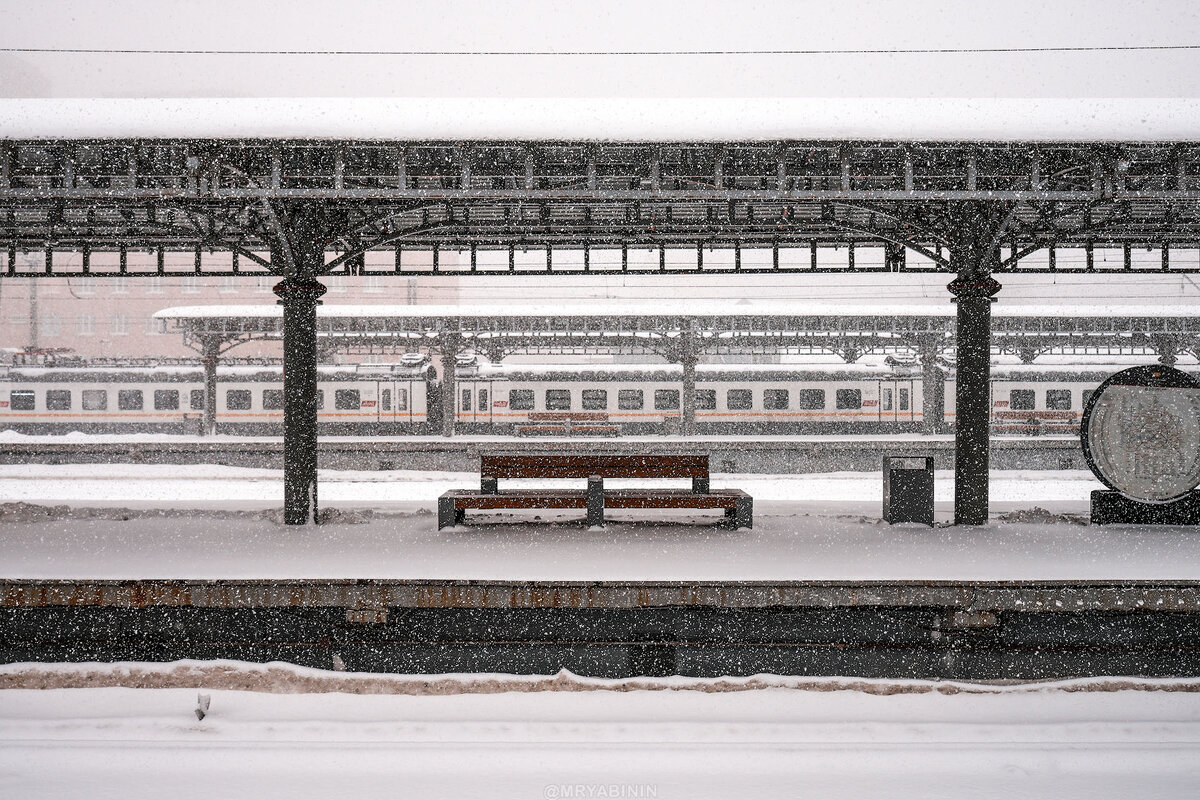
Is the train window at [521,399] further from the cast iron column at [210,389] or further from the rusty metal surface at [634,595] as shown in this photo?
the rusty metal surface at [634,595]

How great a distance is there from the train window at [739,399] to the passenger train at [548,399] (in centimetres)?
3

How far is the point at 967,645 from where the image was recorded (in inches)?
237

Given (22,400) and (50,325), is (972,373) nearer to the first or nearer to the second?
(22,400)

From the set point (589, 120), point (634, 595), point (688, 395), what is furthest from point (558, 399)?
point (634, 595)

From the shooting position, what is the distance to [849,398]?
72.5 ft

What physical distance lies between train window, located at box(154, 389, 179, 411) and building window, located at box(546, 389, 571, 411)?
35.3ft

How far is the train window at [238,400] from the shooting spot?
72.7 feet

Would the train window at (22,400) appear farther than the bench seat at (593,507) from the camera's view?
Yes

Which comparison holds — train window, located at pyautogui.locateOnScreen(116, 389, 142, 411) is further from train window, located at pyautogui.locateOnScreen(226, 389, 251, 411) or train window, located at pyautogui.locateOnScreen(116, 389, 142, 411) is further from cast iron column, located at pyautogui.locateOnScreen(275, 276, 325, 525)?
cast iron column, located at pyautogui.locateOnScreen(275, 276, 325, 525)

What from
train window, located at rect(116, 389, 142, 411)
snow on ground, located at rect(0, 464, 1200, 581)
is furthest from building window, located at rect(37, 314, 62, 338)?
snow on ground, located at rect(0, 464, 1200, 581)

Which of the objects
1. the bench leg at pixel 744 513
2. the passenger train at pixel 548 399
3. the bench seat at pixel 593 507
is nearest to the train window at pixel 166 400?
the passenger train at pixel 548 399

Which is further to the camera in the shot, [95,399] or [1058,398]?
[95,399]

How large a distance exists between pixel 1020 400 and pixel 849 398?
4.80 meters

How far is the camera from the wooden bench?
7.87 metres
